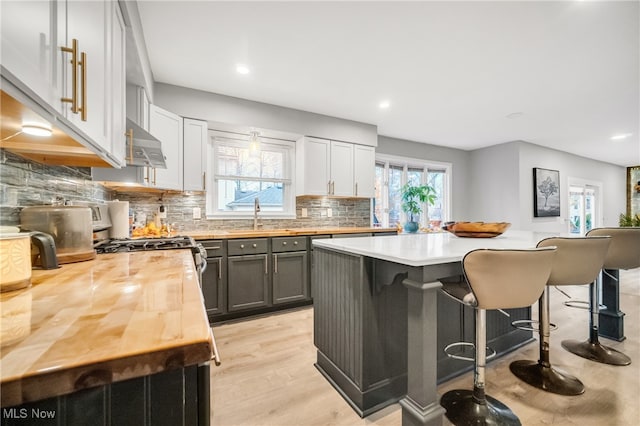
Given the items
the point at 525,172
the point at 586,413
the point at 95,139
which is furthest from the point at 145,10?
the point at 525,172

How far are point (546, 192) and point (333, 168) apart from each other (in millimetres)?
4837

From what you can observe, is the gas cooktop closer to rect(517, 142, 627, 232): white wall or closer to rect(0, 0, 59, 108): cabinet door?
rect(0, 0, 59, 108): cabinet door

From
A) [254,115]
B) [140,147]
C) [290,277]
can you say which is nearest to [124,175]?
[140,147]

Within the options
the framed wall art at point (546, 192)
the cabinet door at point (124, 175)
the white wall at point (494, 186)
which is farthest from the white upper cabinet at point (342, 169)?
the framed wall art at point (546, 192)

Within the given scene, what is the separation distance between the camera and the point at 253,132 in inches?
142

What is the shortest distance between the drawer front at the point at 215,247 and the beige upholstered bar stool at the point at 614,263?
3294 millimetres

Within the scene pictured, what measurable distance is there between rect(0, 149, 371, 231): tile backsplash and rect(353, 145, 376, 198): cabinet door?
1.07 ft

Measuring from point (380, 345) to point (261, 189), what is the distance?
9.32 feet

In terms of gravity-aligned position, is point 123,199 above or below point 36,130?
below

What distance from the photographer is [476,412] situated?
1.47 meters

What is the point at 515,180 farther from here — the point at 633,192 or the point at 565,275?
the point at 633,192

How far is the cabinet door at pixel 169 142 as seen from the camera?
2.71 metres

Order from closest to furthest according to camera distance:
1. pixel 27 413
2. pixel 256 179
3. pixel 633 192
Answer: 1. pixel 27 413
2. pixel 256 179
3. pixel 633 192

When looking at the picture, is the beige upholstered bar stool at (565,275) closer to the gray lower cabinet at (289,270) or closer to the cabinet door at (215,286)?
the gray lower cabinet at (289,270)
